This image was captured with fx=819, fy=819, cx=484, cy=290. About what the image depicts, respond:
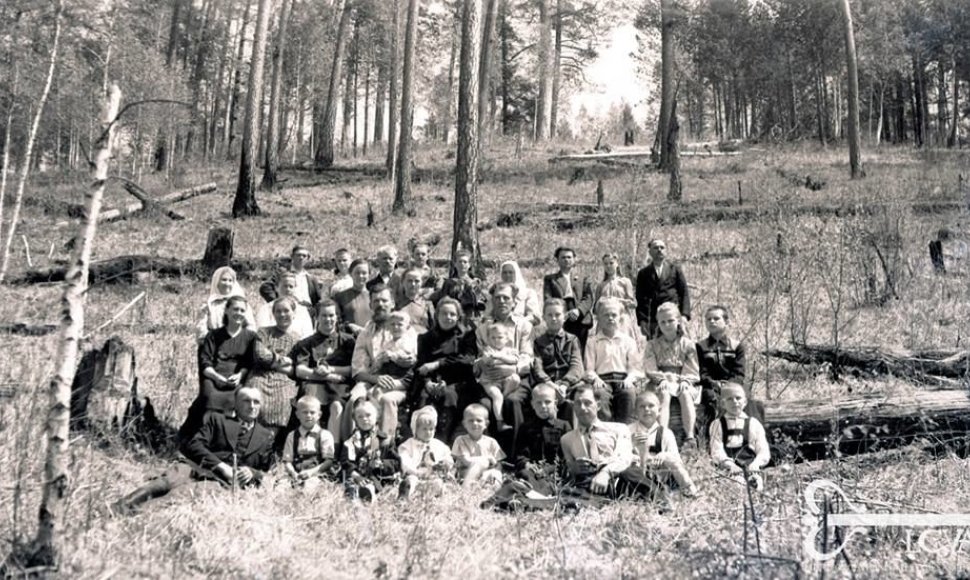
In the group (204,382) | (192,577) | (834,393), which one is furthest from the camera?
(834,393)

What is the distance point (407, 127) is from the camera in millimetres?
17672

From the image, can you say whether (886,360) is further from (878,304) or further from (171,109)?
(171,109)

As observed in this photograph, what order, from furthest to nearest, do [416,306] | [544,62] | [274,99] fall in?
[544,62], [274,99], [416,306]

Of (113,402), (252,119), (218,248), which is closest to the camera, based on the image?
(113,402)

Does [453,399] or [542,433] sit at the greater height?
[453,399]

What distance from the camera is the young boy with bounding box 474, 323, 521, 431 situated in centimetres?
629

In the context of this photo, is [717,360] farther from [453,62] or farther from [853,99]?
[453,62]

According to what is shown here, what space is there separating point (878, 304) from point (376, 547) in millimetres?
8444

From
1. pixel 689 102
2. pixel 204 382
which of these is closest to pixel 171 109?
pixel 204 382

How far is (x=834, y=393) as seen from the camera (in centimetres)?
723

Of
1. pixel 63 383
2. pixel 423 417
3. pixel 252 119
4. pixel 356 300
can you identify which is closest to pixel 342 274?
pixel 356 300

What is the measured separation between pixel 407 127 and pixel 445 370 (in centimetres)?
1199

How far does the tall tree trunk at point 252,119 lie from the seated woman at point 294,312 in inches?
440

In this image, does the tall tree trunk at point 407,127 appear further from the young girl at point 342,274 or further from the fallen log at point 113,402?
the fallen log at point 113,402
